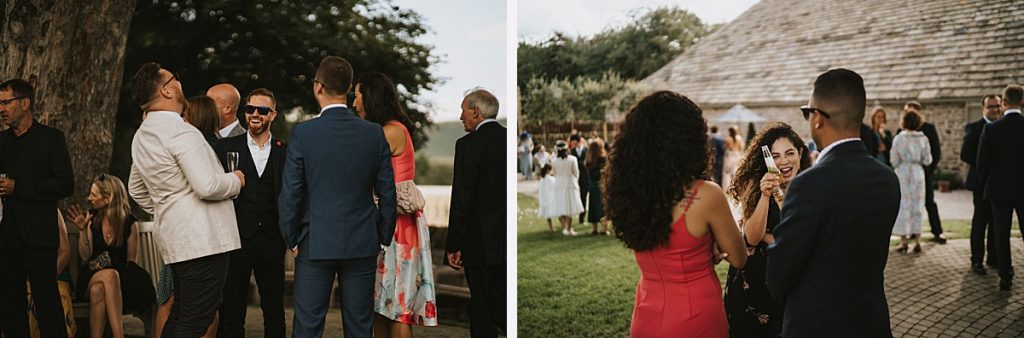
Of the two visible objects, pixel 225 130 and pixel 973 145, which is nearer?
pixel 225 130

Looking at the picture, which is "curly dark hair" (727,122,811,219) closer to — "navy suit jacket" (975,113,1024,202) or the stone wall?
"navy suit jacket" (975,113,1024,202)

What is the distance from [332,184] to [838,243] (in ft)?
6.88

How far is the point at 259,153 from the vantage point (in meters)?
4.56

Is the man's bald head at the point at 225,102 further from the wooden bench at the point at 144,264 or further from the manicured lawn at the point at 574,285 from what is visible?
the manicured lawn at the point at 574,285

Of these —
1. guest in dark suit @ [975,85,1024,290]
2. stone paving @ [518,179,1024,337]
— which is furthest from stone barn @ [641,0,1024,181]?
guest in dark suit @ [975,85,1024,290]

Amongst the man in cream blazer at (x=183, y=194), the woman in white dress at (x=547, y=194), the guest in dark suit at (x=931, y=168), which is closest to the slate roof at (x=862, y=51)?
the guest in dark suit at (x=931, y=168)

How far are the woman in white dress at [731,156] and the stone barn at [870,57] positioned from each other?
4492mm

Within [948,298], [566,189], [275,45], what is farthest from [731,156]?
[275,45]

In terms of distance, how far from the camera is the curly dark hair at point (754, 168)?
3.68 m

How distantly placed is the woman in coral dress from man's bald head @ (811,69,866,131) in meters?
2.32

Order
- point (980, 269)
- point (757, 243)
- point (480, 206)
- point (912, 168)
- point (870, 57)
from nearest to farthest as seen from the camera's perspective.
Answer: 1. point (757, 243)
2. point (480, 206)
3. point (980, 269)
4. point (912, 168)
5. point (870, 57)

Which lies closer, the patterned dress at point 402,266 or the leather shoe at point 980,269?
the patterned dress at point 402,266

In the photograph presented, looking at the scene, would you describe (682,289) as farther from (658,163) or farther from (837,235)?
(837,235)

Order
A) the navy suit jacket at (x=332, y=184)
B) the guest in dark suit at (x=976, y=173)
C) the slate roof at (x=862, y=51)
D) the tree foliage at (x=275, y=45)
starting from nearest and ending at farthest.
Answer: the navy suit jacket at (x=332, y=184) → the guest in dark suit at (x=976, y=173) → the tree foliage at (x=275, y=45) → the slate roof at (x=862, y=51)
